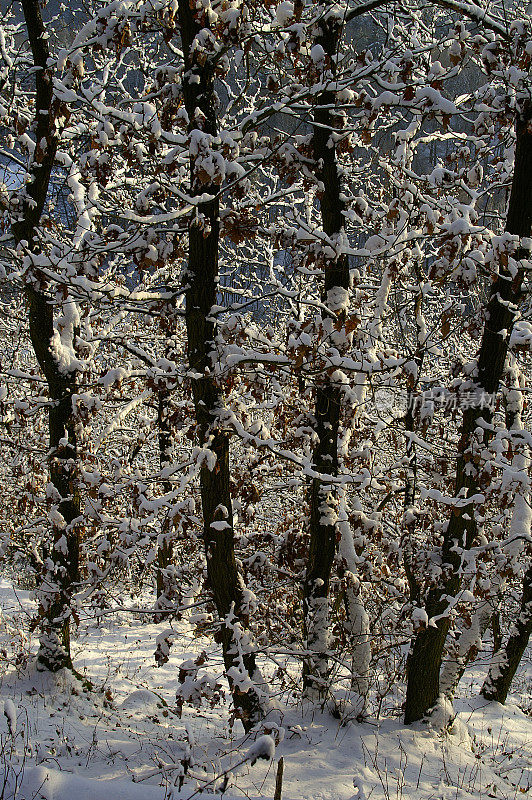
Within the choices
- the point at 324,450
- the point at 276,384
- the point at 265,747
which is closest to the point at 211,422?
the point at 276,384

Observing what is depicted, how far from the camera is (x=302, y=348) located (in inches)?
168

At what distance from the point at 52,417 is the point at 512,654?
23.5ft

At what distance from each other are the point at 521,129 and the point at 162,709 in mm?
7292

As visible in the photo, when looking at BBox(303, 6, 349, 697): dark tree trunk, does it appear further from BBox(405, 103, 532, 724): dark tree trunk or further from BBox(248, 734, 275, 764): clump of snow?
BBox(248, 734, 275, 764): clump of snow

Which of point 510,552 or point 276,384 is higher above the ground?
point 276,384

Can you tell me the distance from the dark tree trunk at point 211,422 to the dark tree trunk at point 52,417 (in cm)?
193

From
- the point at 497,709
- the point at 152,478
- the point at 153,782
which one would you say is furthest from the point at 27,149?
the point at 497,709

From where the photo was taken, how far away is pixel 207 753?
5.11 meters

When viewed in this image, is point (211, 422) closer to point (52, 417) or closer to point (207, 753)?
point (52, 417)

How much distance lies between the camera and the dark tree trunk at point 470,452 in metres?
5.09

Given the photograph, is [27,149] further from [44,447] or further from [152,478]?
[152,478]

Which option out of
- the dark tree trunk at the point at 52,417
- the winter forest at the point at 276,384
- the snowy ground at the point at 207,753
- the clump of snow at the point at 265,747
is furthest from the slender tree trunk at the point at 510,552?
the dark tree trunk at the point at 52,417

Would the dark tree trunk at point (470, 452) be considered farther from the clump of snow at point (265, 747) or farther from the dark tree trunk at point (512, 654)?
the clump of snow at point (265, 747)

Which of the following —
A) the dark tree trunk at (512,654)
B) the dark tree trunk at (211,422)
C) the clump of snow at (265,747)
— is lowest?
the dark tree trunk at (512,654)
